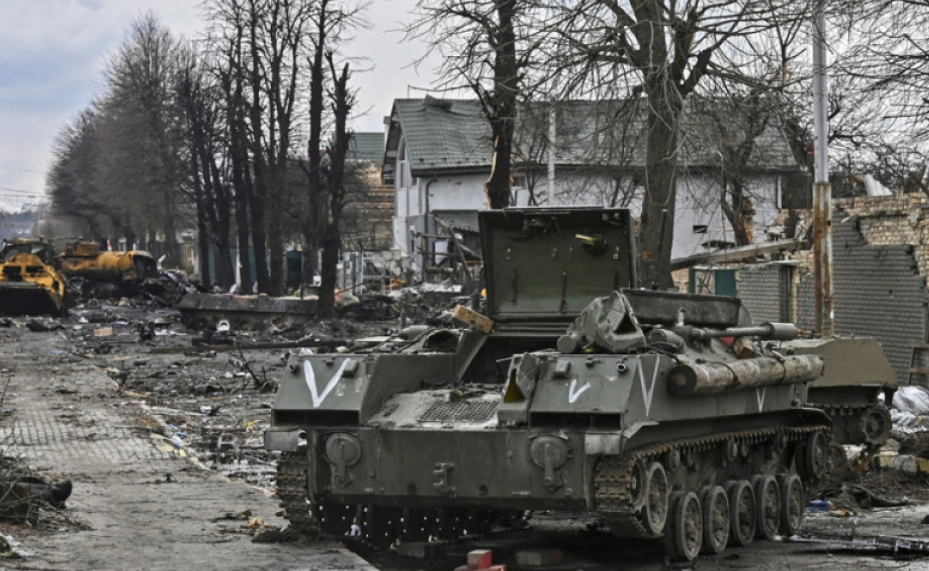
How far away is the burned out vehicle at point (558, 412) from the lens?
9.35m

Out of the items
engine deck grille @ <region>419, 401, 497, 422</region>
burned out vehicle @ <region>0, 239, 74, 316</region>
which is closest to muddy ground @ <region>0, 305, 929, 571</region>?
engine deck grille @ <region>419, 401, 497, 422</region>

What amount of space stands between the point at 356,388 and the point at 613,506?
199cm

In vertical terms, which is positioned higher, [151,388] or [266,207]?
[266,207]

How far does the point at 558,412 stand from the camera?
930 cm

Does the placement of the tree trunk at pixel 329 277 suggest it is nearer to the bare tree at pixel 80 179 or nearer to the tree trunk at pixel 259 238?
the tree trunk at pixel 259 238

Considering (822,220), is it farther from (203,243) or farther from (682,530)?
(203,243)

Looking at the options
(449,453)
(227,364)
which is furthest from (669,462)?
(227,364)

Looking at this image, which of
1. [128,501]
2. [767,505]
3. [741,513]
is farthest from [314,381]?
[767,505]

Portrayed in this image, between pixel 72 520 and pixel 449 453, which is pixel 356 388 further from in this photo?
pixel 72 520

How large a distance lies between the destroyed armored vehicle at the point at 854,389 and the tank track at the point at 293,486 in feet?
21.5

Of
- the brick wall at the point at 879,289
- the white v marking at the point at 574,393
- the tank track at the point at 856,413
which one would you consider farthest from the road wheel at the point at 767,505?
the brick wall at the point at 879,289

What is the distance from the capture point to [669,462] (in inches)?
393

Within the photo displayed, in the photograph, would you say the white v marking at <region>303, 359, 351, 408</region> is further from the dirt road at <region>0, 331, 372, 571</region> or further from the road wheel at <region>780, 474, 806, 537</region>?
the road wheel at <region>780, 474, 806, 537</region>

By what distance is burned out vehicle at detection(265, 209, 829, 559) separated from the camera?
9.35 metres
